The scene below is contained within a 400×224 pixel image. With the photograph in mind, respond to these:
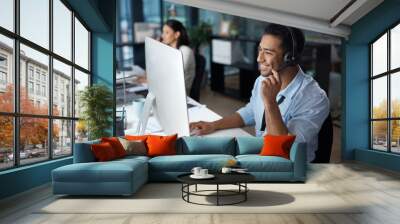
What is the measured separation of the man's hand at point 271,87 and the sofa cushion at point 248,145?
1.59m

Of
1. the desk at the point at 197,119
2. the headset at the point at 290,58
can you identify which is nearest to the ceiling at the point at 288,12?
the headset at the point at 290,58

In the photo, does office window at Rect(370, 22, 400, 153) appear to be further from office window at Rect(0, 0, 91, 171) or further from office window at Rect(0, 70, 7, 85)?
office window at Rect(0, 70, 7, 85)

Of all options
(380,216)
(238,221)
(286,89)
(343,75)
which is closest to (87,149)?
(238,221)

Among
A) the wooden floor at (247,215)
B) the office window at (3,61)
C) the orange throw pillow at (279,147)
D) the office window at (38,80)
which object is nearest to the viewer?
the wooden floor at (247,215)

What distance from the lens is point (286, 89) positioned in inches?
333

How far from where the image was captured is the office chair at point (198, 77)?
29.7 feet

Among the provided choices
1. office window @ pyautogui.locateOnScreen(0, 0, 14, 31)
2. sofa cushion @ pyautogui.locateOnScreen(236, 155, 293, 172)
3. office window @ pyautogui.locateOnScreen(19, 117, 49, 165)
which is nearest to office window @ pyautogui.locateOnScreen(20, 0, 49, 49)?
office window @ pyautogui.locateOnScreen(0, 0, 14, 31)

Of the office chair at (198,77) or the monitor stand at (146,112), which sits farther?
the office chair at (198,77)

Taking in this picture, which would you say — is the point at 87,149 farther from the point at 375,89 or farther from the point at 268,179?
the point at 375,89

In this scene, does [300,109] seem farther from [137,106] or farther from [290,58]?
[137,106]

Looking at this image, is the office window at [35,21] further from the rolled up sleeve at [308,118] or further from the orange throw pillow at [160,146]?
the rolled up sleeve at [308,118]

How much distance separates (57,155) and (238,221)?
413 centimetres

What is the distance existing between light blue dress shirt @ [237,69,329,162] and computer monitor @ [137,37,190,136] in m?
1.18

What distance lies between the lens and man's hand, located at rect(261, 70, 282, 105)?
28.0 ft
